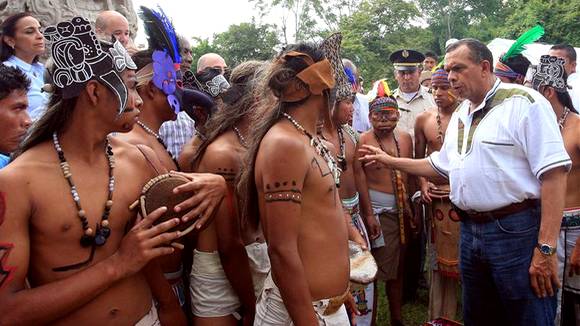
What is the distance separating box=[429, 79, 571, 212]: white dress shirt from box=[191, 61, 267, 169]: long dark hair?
157 cm

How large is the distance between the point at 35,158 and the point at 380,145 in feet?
12.2

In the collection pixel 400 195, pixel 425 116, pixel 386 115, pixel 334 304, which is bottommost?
pixel 400 195

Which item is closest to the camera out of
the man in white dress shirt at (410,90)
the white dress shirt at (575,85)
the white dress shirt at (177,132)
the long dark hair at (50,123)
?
the long dark hair at (50,123)

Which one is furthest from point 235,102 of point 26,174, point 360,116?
point 360,116

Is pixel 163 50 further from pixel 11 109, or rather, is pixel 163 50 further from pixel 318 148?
pixel 318 148

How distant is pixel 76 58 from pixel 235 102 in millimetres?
1519

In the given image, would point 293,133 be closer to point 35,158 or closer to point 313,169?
point 313,169

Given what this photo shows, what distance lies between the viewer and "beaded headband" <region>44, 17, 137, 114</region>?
1945mm

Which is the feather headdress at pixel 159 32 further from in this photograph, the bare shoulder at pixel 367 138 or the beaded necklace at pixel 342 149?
the bare shoulder at pixel 367 138

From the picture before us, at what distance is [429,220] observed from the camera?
198 inches

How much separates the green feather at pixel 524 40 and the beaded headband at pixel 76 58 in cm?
354

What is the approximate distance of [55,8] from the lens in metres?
6.32

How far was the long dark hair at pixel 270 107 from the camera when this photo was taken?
249cm

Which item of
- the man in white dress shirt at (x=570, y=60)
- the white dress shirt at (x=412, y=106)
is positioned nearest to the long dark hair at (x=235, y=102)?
the white dress shirt at (x=412, y=106)
